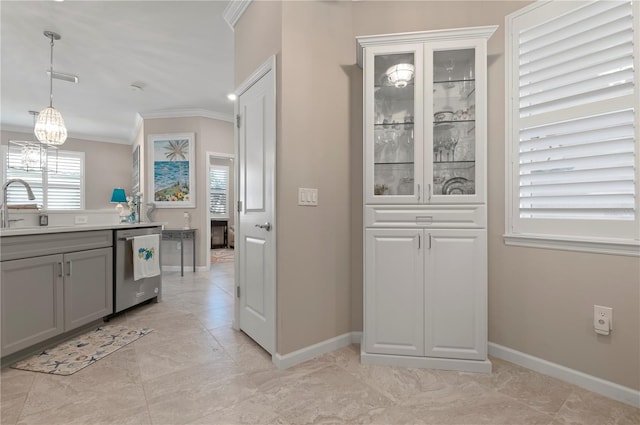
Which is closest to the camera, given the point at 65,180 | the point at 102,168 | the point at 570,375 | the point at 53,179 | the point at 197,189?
the point at 570,375

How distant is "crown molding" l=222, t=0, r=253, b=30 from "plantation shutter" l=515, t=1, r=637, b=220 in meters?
2.12

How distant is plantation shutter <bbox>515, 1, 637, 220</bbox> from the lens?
1672 millimetres

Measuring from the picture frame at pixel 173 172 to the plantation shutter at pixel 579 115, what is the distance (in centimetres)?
498

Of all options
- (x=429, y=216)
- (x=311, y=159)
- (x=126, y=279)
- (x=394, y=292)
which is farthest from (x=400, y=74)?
(x=126, y=279)

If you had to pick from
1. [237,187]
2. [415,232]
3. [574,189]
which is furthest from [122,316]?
[574,189]

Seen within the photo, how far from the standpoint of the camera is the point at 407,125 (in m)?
2.17

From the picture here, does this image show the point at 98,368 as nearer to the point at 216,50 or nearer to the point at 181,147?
the point at 216,50

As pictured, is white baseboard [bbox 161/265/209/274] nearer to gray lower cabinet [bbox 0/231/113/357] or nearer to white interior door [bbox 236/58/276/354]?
gray lower cabinet [bbox 0/231/113/357]

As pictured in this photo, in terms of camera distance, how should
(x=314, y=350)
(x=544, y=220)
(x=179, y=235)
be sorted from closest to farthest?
(x=544, y=220), (x=314, y=350), (x=179, y=235)

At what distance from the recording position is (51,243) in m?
2.31

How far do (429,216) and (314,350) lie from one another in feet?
4.03

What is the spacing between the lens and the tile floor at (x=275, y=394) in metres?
1.55

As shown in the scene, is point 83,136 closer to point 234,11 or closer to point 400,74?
point 234,11

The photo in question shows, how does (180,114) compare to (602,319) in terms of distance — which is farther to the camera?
(180,114)
